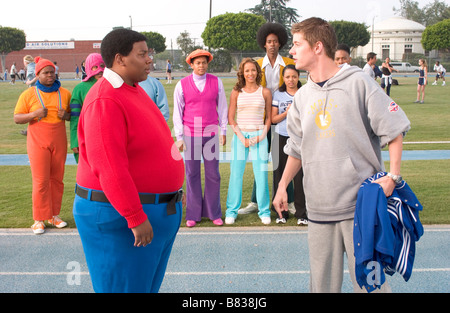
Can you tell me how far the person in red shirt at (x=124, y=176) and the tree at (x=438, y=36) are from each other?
65453 millimetres

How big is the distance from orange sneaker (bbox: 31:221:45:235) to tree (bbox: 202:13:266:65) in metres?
54.8

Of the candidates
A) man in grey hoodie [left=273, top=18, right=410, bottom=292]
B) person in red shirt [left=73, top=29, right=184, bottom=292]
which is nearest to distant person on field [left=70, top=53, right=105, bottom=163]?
person in red shirt [left=73, top=29, right=184, bottom=292]

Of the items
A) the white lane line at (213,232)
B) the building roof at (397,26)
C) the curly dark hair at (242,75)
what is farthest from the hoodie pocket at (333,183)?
the building roof at (397,26)

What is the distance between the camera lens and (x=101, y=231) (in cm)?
288

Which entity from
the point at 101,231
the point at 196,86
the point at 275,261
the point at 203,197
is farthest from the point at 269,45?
the point at 101,231

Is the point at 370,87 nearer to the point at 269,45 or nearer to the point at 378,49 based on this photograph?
the point at 269,45

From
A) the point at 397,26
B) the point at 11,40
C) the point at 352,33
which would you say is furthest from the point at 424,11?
the point at 11,40

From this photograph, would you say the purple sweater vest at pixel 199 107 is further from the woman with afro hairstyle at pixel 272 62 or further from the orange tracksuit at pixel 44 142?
the orange tracksuit at pixel 44 142

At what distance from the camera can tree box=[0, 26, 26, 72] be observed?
61.3 meters

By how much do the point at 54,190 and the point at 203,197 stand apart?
186cm

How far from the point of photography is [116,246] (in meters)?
2.92

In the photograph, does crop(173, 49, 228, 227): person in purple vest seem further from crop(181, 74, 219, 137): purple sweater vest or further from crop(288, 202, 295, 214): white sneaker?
crop(288, 202, 295, 214): white sneaker

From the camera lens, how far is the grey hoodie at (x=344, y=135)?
118 inches

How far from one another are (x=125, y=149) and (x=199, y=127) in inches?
142
